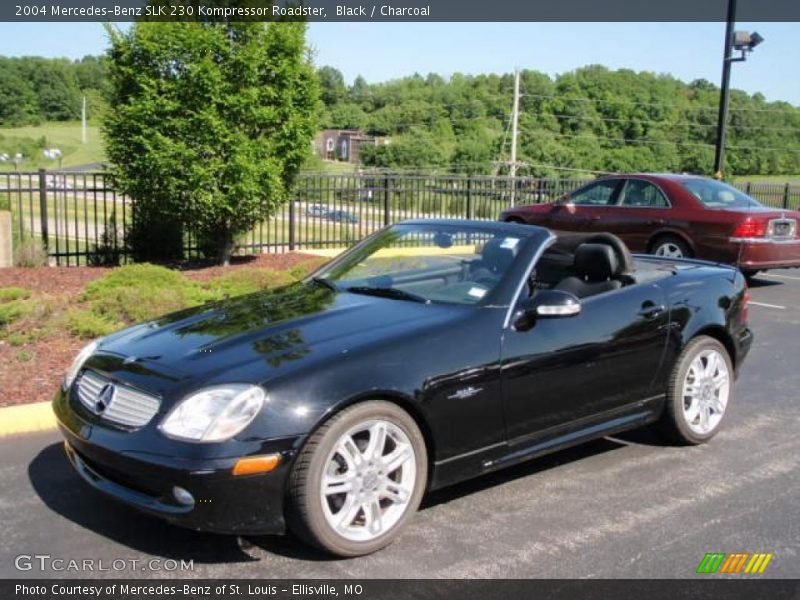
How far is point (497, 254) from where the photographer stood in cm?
478

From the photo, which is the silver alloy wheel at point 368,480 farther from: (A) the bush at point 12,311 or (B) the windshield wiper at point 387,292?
(A) the bush at point 12,311

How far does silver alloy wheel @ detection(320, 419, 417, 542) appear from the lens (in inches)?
143

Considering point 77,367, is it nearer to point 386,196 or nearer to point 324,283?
point 324,283

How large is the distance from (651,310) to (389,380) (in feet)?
6.77

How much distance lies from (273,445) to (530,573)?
4.13 ft

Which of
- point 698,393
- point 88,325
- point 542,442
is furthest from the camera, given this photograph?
point 88,325

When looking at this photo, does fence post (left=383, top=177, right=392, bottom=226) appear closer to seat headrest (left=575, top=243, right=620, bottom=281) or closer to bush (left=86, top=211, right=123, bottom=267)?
bush (left=86, top=211, right=123, bottom=267)

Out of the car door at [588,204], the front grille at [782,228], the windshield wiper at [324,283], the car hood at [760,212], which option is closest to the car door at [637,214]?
the car door at [588,204]

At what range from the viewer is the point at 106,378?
3912mm

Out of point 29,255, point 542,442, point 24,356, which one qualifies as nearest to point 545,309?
point 542,442

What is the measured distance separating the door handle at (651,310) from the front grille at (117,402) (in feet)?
9.56

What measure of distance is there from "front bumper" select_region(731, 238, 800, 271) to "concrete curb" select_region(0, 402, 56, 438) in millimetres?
9201
